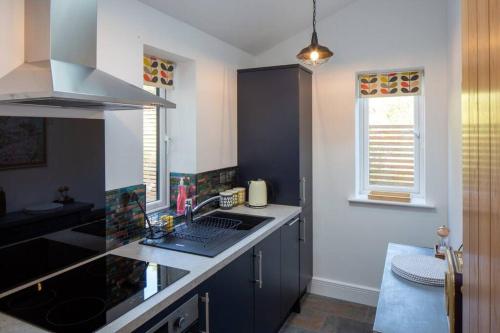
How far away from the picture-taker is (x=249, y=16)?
8.63ft

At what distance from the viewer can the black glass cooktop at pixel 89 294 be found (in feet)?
3.89

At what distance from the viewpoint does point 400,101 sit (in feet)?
9.82

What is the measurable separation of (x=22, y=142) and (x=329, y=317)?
254cm

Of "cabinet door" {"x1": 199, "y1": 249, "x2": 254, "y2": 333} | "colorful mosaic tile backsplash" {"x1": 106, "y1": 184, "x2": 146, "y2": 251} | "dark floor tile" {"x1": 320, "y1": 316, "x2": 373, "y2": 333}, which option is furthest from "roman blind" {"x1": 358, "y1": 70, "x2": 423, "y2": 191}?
"colorful mosaic tile backsplash" {"x1": 106, "y1": 184, "x2": 146, "y2": 251}

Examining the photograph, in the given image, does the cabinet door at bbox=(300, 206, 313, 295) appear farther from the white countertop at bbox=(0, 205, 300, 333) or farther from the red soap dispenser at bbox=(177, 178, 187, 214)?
the red soap dispenser at bbox=(177, 178, 187, 214)

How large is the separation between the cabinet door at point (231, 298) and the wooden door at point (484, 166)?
3.98 ft

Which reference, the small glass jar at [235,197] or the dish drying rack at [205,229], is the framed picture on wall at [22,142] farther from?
the small glass jar at [235,197]

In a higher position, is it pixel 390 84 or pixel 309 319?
pixel 390 84

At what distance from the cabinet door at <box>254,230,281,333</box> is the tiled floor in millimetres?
318

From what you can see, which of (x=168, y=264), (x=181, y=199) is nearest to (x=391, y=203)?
(x=181, y=199)

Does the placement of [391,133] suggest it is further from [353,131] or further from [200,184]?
[200,184]

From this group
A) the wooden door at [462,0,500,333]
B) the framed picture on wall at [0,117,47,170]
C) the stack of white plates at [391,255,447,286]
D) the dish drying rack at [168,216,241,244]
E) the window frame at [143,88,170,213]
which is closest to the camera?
the wooden door at [462,0,500,333]

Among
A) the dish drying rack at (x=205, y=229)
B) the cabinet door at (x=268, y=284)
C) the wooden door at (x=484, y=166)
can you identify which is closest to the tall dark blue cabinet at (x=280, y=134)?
the cabinet door at (x=268, y=284)

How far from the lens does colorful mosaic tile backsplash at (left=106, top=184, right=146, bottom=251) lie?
1.87 meters
